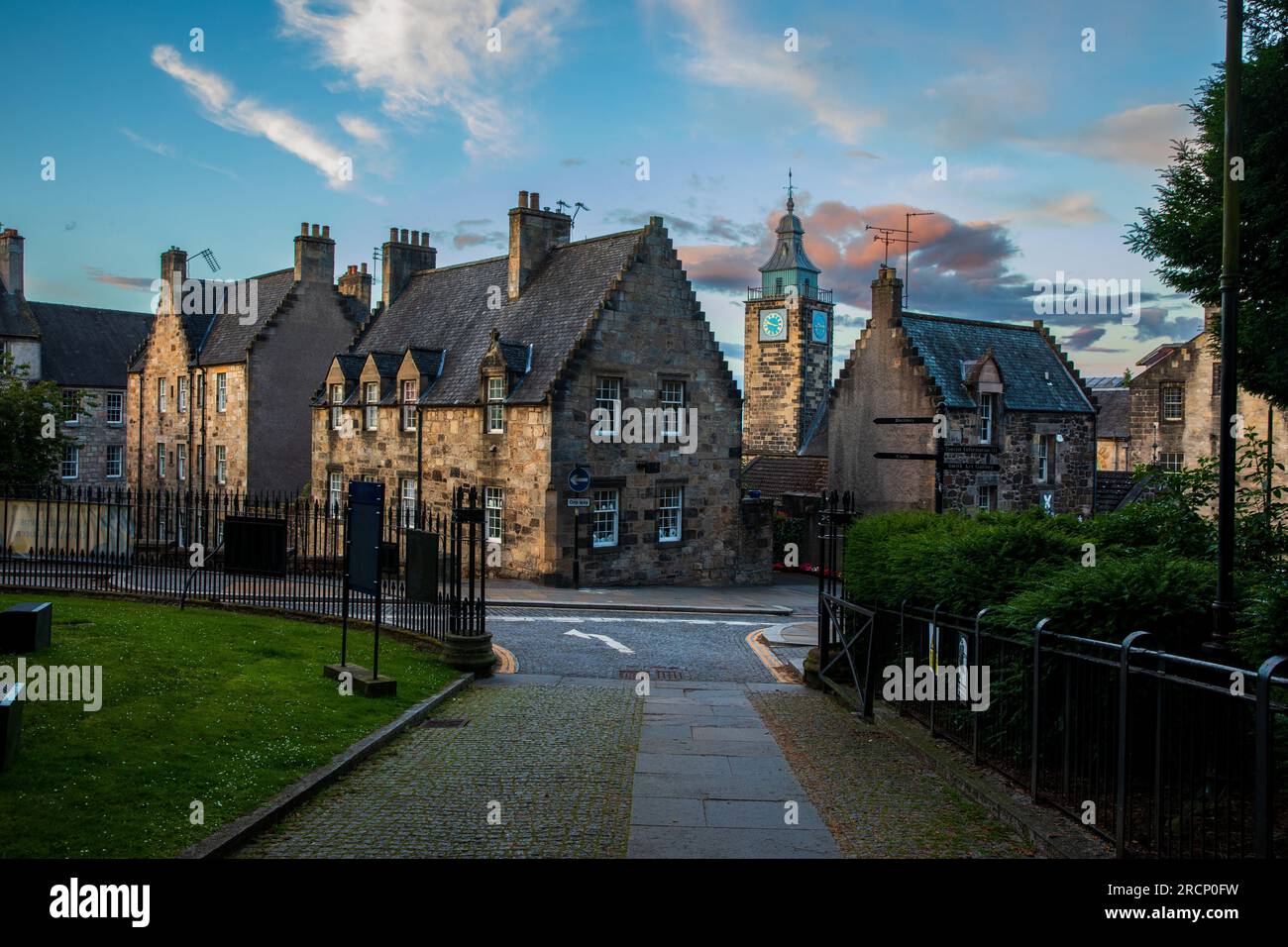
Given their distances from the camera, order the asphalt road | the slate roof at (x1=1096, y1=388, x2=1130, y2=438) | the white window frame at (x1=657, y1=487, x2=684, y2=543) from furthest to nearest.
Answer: the slate roof at (x1=1096, y1=388, x2=1130, y2=438) → the white window frame at (x1=657, y1=487, x2=684, y2=543) → the asphalt road

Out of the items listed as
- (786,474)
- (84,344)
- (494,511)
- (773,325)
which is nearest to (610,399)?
(494,511)

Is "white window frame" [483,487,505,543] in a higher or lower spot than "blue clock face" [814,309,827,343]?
lower

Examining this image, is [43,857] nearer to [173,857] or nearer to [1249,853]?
[173,857]

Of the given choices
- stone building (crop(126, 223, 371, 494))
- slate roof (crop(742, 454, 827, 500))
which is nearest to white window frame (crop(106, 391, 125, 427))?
stone building (crop(126, 223, 371, 494))

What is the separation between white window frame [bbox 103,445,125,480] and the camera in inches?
2362

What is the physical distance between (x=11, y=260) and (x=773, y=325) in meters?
43.0

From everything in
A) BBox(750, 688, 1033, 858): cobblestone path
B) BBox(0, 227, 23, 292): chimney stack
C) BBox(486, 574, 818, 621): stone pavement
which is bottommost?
BBox(486, 574, 818, 621): stone pavement

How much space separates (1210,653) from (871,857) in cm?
358

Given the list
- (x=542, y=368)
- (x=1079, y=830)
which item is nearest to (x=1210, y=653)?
(x=1079, y=830)

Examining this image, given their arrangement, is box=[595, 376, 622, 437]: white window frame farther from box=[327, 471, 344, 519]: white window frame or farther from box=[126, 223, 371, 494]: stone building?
box=[126, 223, 371, 494]: stone building

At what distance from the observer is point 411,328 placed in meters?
40.7

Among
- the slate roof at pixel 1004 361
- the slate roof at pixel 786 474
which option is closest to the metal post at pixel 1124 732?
the slate roof at pixel 1004 361

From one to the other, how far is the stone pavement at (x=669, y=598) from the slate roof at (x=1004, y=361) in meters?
10.3

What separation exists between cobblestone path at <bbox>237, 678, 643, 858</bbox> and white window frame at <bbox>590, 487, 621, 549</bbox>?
1889cm
